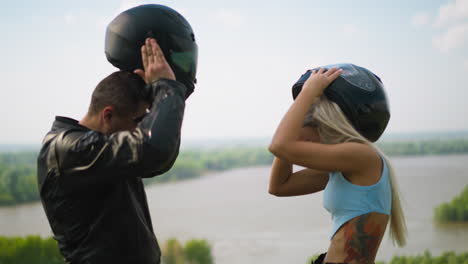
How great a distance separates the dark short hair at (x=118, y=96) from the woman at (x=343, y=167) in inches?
29.0

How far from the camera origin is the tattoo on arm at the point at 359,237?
2.32 m

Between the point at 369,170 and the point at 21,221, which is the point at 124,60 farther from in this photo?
the point at 21,221

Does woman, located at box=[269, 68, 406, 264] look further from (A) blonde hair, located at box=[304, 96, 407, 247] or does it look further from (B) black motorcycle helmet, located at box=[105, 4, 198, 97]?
(B) black motorcycle helmet, located at box=[105, 4, 198, 97]

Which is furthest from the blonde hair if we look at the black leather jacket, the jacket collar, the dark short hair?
the jacket collar

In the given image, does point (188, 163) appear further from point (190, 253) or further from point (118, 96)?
point (118, 96)

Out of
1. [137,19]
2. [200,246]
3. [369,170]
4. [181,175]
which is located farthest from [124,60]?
[181,175]

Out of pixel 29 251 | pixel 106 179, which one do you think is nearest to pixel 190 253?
pixel 29 251

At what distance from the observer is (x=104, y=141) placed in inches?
73.9

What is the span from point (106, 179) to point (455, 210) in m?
25.9

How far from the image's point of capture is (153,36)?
7.44 ft

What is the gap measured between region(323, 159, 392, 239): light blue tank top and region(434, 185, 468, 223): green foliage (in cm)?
2415

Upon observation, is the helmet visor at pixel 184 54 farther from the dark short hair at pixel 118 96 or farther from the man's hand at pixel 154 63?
the dark short hair at pixel 118 96

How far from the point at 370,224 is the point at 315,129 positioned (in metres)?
0.58

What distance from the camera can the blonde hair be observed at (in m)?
2.39
